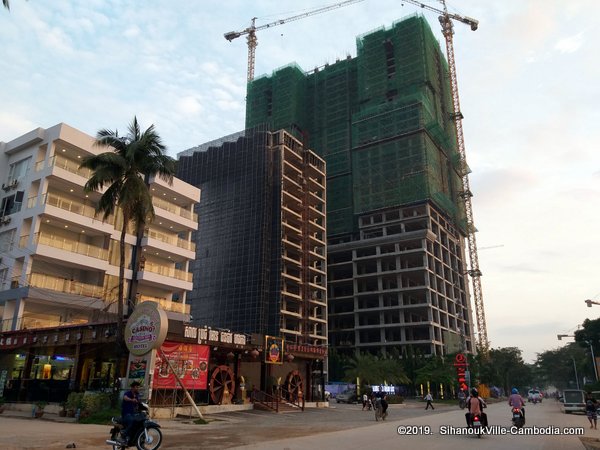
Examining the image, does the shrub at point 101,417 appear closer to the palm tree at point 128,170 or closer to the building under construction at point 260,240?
the palm tree at point 128,170

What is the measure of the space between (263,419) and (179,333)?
746cm

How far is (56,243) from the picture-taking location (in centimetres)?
4162

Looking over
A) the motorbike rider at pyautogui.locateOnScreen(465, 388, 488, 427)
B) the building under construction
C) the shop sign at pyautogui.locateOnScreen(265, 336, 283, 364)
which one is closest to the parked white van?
the shop sign at pyautogui.locateOnScreen(265, 336, 283, 364)

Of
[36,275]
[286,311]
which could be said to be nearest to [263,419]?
[36,275]

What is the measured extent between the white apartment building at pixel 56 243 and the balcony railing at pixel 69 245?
8 cm

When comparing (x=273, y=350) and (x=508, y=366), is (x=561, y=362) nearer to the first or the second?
(x=508, y=366)

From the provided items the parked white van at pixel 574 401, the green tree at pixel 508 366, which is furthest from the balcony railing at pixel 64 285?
the green tree at pixel 508 366

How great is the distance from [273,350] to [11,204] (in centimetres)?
2881

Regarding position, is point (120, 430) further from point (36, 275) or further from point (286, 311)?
point (286, 311)

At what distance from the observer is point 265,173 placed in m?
92.9

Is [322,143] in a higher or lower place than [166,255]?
higher

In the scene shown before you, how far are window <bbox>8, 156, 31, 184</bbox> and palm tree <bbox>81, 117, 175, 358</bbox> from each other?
19.3 m

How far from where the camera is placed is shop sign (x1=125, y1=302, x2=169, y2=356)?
25.0 metres

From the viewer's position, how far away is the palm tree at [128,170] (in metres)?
29.6
